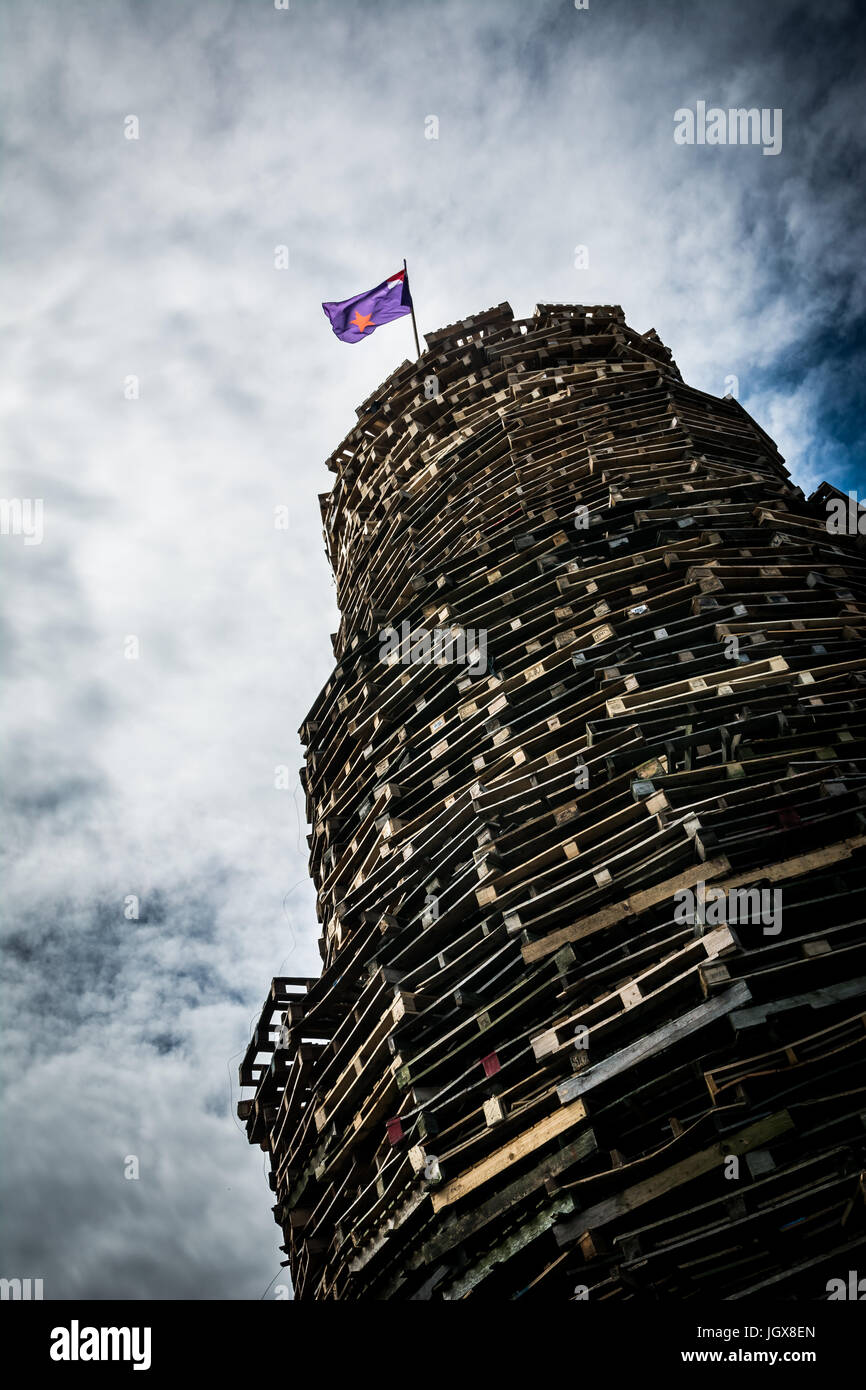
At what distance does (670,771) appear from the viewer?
38.5 ft

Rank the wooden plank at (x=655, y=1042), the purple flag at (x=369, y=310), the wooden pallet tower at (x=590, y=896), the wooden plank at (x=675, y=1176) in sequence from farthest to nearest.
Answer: the purple flag at (x=369, y=310) → the wooden plank at (x=655, y=1042) → the wooden pallet tower at (x=590, y=896) → the wooden plank at (x=675, y=1176)

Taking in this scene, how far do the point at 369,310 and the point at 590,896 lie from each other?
17715mm

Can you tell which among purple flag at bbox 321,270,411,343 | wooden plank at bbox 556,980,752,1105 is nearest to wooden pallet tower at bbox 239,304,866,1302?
wooden plank at bbox 556,980,752,1105

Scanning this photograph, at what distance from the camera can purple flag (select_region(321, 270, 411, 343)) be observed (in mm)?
24859

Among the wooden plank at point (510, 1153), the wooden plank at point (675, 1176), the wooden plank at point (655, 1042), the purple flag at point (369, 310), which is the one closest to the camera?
the wooden plank at point (675, 1176)

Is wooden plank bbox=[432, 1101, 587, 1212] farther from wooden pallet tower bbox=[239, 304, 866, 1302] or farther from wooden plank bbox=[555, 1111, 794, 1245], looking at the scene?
wooden plank bbox=[555, 1111, 794, 1245]

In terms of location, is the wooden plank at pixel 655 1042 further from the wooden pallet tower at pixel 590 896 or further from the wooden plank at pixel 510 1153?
the wooden plank at pixel 510 1153

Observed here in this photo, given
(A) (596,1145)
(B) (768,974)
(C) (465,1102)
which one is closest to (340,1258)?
(C) (465,1102)

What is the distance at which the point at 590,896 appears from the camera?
35.7 feet

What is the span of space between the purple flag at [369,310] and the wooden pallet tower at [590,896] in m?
6.22

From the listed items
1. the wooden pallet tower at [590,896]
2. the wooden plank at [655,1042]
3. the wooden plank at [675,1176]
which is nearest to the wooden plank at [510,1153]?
the wooden pallet tower at [590,896]

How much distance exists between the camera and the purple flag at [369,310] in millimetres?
24859

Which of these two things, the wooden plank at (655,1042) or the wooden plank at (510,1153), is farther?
the wooden plank at (510,1153)
